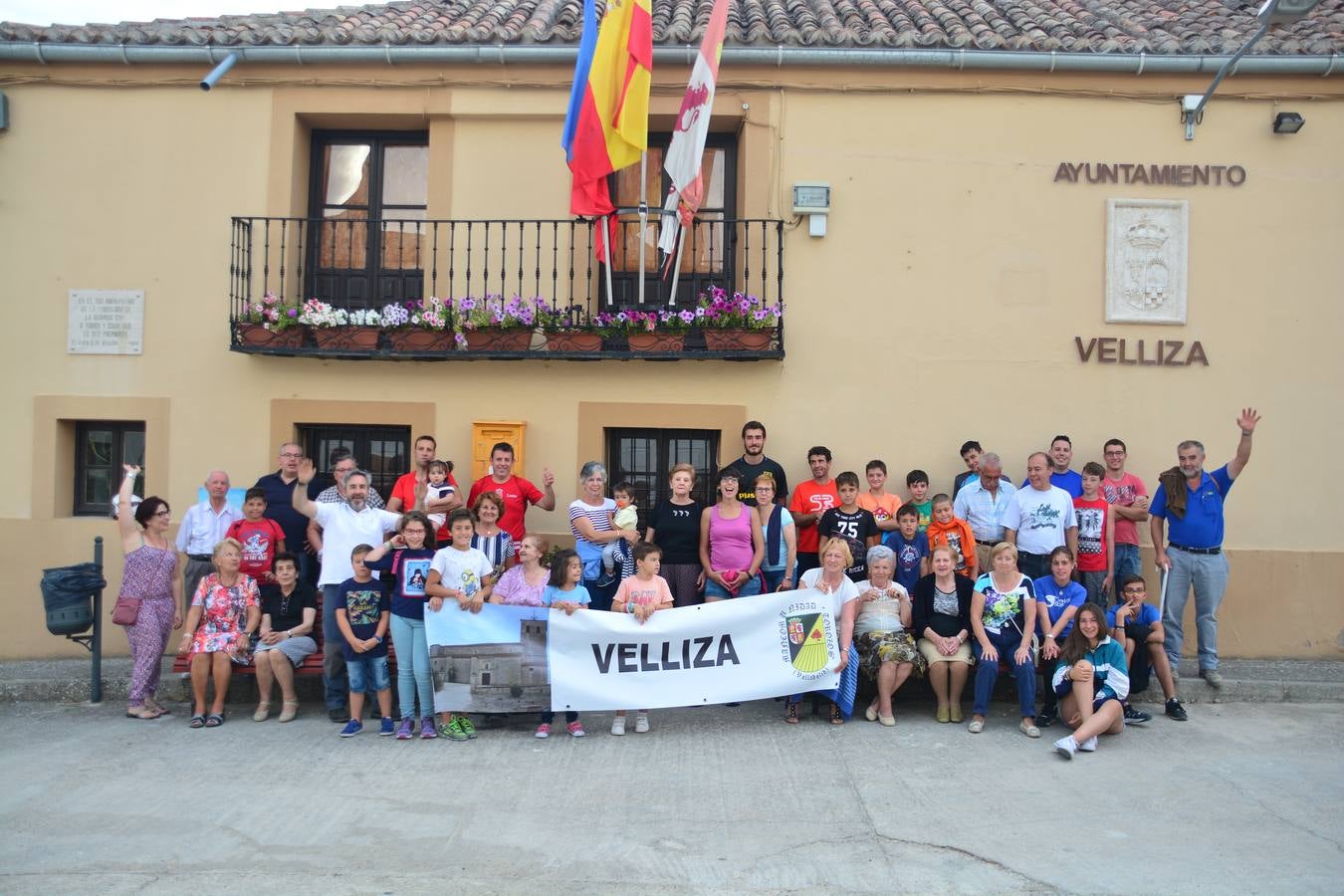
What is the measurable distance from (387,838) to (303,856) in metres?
0.43

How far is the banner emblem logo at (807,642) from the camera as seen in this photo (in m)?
7.98

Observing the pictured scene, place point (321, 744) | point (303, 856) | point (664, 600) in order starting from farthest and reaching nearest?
point (664, 600), point (321, 744), point (303, 856)

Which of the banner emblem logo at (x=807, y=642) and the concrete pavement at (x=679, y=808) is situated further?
the banner emblem logo at (x=807, y=642)

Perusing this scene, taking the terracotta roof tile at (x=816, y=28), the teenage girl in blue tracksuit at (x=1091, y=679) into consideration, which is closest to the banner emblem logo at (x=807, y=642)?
the teenage girl in blue tracksuit at (x=1091, y=679)

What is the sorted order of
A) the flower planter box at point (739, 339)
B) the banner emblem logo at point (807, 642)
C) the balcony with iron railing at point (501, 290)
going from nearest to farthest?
1. the banner emblem logo at point (807, 642)
2. the flower planter box at point (739, 339)
3. the balcony with iron railing at point (501, 290)

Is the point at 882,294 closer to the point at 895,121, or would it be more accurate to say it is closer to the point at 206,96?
the point at 895,121

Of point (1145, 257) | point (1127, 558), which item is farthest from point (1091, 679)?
point (1145, 257)

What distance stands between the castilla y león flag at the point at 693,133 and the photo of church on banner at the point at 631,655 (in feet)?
10.9

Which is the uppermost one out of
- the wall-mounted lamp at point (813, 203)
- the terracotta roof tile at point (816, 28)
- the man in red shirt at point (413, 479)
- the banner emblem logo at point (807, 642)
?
the terracotta roof tile at point (816, 28)

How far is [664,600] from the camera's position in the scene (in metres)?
8.02

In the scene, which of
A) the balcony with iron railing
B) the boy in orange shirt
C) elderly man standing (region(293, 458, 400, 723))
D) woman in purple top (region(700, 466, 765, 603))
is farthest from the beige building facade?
elderly man standing (region(293, 458, 400, 723))

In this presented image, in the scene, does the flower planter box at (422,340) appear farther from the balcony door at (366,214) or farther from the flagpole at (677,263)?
the flagpole at (677,263)

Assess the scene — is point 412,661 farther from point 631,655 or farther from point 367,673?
point 631,655

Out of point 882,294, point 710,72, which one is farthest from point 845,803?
point 710,72
